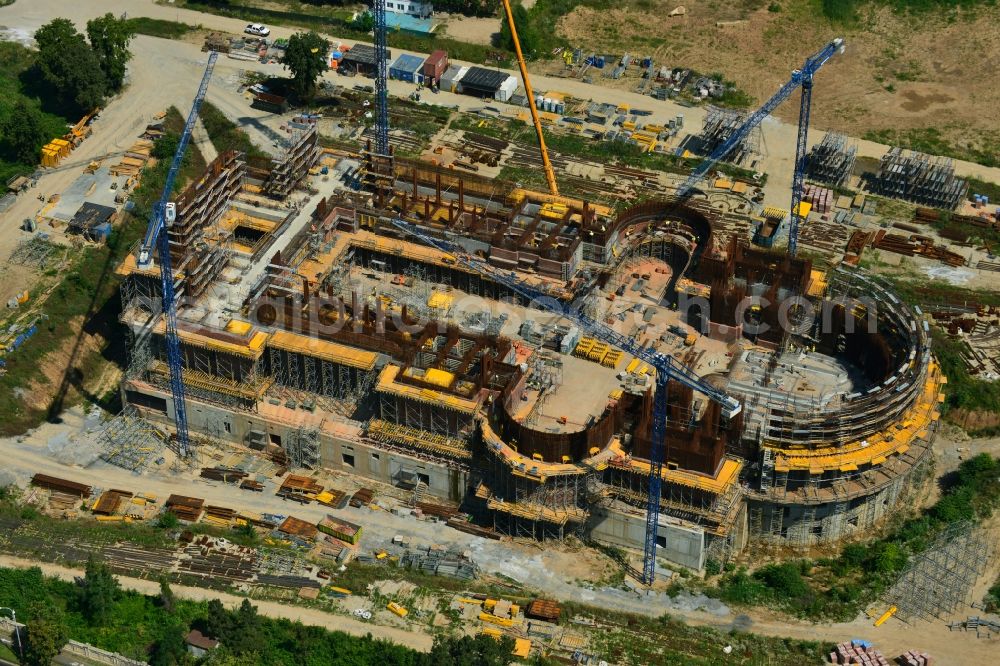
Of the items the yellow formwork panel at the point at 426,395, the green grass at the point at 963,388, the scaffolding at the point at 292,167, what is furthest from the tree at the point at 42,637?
the green grass at the point at 963,388

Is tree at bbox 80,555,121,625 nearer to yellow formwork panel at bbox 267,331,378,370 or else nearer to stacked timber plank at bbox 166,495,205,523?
stacked timber plank at bbox 166,495,205,523

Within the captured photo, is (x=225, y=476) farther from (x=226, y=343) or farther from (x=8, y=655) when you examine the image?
(x=8, y=655)

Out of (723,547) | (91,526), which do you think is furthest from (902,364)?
(91,526)

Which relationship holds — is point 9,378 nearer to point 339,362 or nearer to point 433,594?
point 339,362

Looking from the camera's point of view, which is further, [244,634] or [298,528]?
[298,528]

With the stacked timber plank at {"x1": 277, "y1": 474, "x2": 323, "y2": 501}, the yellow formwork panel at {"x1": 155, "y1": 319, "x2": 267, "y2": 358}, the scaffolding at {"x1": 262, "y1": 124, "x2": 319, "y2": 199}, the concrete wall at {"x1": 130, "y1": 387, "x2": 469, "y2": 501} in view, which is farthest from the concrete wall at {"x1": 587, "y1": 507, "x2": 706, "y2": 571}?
the scaffolding at {"x1": 262, "y1": 124, "x2": 319, "y2": 199}

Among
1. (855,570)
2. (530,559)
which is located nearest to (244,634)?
(530,559)

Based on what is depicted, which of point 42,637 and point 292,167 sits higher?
point 292,167
